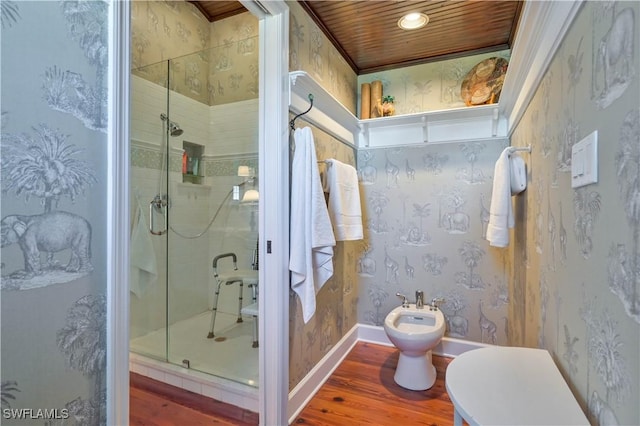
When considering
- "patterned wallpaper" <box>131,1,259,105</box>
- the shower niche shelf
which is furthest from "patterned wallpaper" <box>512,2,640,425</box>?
the shower niche shelf

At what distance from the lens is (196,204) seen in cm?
260

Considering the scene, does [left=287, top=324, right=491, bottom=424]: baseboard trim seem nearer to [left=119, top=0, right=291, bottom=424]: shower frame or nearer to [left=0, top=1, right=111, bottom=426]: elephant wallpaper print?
[left=119, top=0, right=291, bottom=424]: shower frame

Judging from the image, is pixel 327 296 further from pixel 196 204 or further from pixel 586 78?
pixel 586 78

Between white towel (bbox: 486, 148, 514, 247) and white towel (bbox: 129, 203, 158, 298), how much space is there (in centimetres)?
220

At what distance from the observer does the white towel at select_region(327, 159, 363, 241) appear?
6.23ft

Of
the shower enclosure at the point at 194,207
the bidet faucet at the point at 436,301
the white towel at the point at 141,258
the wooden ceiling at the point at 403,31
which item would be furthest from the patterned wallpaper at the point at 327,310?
the white towel at the point at 141,258

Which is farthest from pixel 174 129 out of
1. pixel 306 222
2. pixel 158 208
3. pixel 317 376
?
pixel 317 376

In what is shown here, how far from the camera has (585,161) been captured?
75cm

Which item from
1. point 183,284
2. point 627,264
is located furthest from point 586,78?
point 183,284

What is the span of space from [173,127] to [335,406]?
2.30m

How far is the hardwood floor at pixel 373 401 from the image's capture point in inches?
66.1

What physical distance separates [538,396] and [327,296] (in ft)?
4.74

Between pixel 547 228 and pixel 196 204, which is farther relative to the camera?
pixel 196 204

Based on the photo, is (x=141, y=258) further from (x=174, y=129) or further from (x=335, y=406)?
(x=335, y=406)
